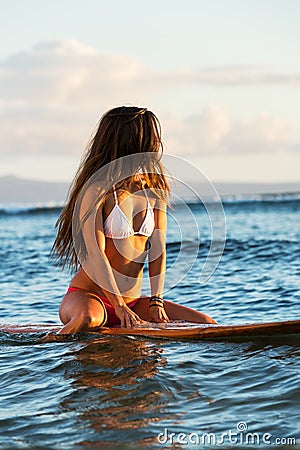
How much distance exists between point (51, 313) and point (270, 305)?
2.20 meters

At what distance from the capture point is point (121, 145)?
518 cm

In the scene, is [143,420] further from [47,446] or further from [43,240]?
[43,240]

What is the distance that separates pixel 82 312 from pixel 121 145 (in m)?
1.21

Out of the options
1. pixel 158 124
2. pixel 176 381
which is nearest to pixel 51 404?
pixel 176 381

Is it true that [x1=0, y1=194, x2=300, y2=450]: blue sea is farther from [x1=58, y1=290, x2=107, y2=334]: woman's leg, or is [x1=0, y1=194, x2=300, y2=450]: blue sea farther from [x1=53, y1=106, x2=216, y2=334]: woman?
[x1=53, y1=106, x2=216, y2=334]: woman

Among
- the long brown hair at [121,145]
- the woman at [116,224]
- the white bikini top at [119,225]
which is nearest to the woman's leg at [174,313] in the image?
the woman at [116,224]

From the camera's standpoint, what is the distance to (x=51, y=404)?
410 centimetres

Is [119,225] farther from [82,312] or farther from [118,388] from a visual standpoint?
[118,388]

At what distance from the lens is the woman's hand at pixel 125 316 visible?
5250 mm

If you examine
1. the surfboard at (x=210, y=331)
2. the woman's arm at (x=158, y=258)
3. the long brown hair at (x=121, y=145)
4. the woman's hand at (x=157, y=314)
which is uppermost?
the long brown hair at (x=121, y=145)

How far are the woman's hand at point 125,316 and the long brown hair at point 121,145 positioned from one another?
2.17 ft

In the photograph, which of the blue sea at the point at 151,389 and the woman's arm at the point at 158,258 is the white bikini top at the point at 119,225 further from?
the blue sea at the point at 151,389

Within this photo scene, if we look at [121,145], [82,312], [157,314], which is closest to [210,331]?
[157,314]

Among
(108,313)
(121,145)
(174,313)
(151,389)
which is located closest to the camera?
(151,389)
